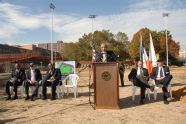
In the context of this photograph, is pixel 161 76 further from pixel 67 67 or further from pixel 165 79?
pixel 67 67

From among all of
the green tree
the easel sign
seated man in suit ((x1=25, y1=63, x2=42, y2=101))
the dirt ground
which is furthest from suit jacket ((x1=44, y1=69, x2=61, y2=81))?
Result: the green tree

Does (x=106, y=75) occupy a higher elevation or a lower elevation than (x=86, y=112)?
higher

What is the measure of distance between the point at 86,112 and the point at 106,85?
3.59 feet

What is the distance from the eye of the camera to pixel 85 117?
8.51 m

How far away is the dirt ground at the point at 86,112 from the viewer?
8.08 m

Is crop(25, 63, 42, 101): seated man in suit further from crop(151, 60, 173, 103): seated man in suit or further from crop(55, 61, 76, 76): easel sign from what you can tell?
crop(151, 60, 173, 103): seated man in suit

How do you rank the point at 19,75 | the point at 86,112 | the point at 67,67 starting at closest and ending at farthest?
the point at 86,112 → the point at 19,75 → the point at 67,67

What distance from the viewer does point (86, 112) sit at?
9203 mm

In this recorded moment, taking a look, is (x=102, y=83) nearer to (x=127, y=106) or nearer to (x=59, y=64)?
(x=127, y=106)

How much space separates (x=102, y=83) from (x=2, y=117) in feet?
10.1

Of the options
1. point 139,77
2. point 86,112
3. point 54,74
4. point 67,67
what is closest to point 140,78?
point 139,77

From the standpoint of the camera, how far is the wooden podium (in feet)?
31.6

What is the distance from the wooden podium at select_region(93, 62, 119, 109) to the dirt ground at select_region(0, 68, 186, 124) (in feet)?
0.98

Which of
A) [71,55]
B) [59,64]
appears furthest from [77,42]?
[59,64]
